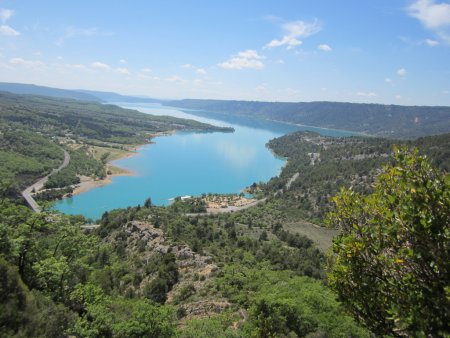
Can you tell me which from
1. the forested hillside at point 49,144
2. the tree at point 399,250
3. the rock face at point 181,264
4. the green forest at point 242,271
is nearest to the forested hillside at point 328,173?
the green forest at point 242,271

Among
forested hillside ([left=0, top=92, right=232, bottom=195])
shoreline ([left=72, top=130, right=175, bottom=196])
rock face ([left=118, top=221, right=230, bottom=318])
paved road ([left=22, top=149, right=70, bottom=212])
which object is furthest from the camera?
forested hillside ([left=0, top=92, right=232, bottom=195])

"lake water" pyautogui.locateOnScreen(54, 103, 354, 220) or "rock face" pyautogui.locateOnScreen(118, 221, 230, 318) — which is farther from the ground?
"rock face" pyautogui.locateOnScreen(118, 221, 230, 318)

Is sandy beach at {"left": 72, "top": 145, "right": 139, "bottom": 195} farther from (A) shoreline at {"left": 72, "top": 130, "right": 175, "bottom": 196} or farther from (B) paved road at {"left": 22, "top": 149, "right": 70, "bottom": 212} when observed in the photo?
(B) paved road at {"left": 22, "top": 149, "right": 70, "bottom": 212}

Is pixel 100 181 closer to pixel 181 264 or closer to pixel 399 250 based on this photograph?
pixel 181 264

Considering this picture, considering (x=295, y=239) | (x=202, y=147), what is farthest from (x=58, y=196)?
(x=202, y=147)

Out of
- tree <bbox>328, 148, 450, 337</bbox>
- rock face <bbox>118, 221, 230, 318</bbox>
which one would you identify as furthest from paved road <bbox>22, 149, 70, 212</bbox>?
tree <bbox>328, 148, 450, 337</bbox>

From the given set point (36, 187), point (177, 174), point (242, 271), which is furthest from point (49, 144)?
point (242, 271)
